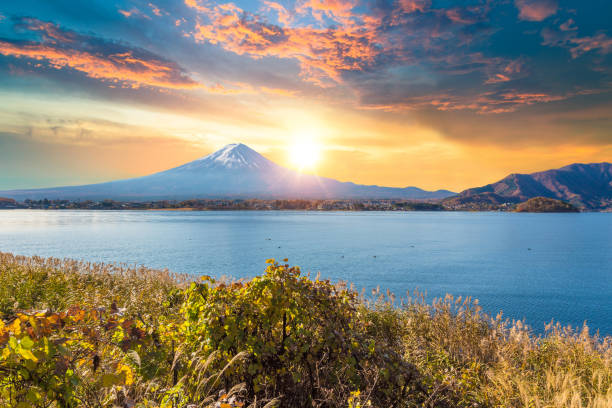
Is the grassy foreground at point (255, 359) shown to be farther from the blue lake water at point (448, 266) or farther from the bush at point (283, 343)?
the blue lake water at point (448, 266)

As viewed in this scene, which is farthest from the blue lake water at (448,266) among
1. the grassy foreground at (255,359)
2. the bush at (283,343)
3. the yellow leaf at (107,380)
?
the yellow leaf at (107,380)

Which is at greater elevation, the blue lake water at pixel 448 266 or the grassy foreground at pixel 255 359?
the grassy foreground at pixel 255 359

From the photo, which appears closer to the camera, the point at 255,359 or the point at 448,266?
the point at 255,359

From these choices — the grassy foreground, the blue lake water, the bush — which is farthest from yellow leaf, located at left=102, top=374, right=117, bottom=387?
the blue lake water

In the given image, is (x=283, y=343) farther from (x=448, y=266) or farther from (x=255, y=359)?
(x=448, y=266)

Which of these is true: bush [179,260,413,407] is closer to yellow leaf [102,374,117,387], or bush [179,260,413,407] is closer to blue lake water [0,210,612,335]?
yellow leaf [102,374,117,387]

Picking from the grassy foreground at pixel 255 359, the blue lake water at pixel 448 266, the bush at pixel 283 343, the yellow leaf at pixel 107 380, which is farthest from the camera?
the blue lake water at pixel 448 266

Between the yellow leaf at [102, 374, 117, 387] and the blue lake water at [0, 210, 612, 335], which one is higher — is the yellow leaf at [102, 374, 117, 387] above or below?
above

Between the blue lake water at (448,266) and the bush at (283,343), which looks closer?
the bush at (283,343)

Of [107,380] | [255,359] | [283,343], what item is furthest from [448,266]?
[107,380]

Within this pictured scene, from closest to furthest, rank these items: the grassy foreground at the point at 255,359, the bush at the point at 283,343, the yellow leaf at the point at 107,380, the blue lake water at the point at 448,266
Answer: the yellow leaf at the point at 107,380 → the grassy foreground at the point at 255,359 → the bush at the point at 283,343 → the blue lake water at the point at 448,266

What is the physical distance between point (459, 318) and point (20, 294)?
13.7 m

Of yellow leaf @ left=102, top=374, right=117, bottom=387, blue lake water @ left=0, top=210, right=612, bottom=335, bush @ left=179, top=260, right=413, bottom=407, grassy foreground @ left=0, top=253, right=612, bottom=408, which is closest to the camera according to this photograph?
yellow leaf @ left=102, top=374, right=117, bottom=387

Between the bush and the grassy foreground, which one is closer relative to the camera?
the grassy foreground
